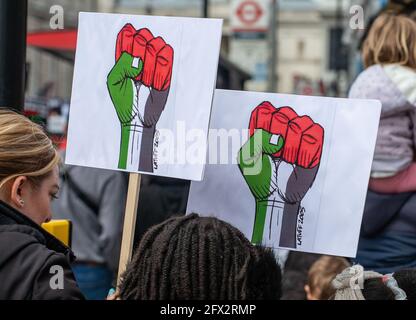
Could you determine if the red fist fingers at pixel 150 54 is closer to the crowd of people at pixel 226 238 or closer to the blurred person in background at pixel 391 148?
the crowd of people at pixel 226 238

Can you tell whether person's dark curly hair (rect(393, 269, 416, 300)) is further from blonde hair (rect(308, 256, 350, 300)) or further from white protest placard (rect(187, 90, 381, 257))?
blonde hair (rect(308, 256, 350, 300))

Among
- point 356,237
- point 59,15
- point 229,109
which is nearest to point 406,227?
point 356,237

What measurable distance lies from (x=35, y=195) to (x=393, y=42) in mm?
1889

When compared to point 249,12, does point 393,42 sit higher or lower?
lower

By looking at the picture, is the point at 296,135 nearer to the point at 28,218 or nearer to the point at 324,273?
the point at 28,218

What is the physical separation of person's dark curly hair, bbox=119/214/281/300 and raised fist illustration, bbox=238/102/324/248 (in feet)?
1.78

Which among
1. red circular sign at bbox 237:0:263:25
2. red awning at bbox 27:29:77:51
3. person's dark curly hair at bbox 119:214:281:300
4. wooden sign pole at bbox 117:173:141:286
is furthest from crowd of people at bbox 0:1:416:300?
red circular sign at bbox 237:0:263:25

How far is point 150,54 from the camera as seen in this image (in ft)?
8.82

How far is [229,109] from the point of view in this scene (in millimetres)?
2730

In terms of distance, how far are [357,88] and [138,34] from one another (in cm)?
119

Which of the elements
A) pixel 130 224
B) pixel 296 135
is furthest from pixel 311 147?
pixel 130 224

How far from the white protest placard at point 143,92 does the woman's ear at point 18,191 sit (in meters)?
0.55

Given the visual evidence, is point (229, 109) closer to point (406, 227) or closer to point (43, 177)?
point (43, 177)

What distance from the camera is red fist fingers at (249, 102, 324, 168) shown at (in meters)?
2.66
